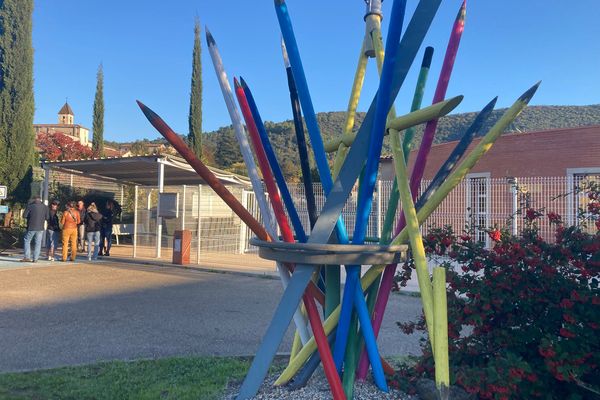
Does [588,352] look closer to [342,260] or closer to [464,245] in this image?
[464,245]

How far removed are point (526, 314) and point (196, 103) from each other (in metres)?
29.3

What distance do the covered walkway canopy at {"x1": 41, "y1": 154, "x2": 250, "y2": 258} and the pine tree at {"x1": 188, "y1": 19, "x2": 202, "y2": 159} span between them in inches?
378

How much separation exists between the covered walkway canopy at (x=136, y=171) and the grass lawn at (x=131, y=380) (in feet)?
29.0

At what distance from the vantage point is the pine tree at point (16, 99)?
57.8 feet

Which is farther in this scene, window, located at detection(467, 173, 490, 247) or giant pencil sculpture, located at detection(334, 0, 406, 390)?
window, located at detection(467, 173, 490, 247)

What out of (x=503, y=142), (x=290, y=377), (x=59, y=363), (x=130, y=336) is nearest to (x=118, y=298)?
(x=130, y=336)

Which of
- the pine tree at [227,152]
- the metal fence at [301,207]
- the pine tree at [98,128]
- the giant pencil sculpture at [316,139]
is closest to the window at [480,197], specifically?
the metal fence at [301,207]

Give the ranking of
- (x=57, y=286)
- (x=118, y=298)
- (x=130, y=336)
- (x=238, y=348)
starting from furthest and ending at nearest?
(x=57, y=286)
(x=118, y=298)
(x=130, y=336)
(x=238, y=348)

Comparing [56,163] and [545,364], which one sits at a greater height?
[56,163]

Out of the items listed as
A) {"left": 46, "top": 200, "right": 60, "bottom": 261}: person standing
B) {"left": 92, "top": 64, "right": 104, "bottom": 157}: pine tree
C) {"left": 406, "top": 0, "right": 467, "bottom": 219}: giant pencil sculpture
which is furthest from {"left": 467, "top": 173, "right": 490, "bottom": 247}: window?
{"left": 92, "top": 64, "right": 104, "bottom": 157}: pine tree

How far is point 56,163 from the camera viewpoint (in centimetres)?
1571

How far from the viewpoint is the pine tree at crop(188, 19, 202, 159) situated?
29938 mm

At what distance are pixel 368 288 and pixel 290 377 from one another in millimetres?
836

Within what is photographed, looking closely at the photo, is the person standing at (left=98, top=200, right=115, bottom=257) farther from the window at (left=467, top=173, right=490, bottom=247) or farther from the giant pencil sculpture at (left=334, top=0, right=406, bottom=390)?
the giant pencil sculpture at (left=334, top=0, right=406, bottom=390)
